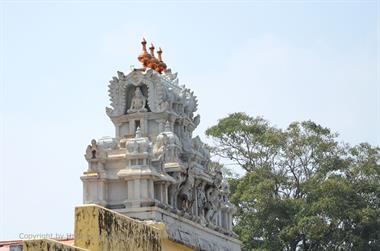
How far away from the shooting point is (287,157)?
40.9 m

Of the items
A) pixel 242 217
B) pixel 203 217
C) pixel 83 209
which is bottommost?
pixel 83 209

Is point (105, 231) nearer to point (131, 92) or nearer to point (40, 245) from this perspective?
point (40, 245)

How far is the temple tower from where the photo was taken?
24.5 metres

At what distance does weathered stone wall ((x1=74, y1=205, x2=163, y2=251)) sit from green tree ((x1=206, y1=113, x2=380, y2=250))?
2384cm

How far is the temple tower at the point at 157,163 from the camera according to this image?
2452cm

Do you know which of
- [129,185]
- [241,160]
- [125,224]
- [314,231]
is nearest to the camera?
[125,224]

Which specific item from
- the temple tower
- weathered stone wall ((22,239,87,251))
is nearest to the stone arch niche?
the temple tower

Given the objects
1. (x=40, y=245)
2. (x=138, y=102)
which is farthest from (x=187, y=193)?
(x=40, y=245)

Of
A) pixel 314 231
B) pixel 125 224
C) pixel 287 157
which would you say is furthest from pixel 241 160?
pixel 125 224

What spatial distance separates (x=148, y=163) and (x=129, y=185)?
595 mm

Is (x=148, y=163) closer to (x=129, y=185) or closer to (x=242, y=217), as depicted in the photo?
(x=129, y=185)

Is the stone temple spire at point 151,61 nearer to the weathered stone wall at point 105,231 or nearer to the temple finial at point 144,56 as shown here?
the temple finial at point 144,56

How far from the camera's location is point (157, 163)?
25.0 meters

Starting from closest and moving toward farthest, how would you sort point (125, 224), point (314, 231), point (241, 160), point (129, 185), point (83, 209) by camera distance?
point (83, 209) → point (125, 224) → point (129, 185) → point (314, 231) → point (241, 160)
